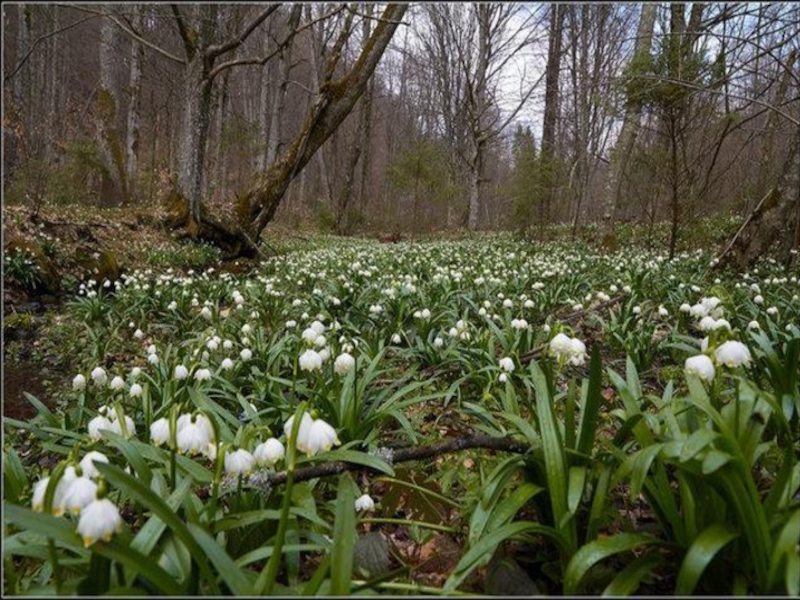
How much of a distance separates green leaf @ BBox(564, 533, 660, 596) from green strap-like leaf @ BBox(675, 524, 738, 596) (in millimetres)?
152

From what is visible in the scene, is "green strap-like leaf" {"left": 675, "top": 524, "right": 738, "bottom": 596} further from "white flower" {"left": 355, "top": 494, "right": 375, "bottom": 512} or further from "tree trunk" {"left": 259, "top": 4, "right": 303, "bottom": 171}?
"tree trunk" {"left": 259, "top": 4, "right": 303, "bottom": 171}

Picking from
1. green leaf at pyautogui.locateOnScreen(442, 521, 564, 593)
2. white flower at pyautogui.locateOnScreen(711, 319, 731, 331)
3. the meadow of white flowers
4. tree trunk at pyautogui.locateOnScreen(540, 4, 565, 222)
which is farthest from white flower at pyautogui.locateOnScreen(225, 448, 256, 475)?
tree trunk at pyautogui.locateOnScreen(540, 4, 565, 222)

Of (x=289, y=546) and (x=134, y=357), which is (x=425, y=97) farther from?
(x=289, y=546)

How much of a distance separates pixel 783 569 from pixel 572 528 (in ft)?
1.63

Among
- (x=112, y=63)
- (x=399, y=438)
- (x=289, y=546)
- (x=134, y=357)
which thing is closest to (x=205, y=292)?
(x=134, y=357)

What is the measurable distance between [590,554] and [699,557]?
0.80 feet

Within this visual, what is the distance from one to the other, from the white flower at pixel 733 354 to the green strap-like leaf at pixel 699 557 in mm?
493

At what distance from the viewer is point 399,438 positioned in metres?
2.67

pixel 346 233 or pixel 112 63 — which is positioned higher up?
pixel 112 63

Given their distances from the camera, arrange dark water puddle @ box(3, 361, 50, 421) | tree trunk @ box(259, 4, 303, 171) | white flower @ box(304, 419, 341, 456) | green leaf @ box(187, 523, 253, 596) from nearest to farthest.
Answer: green leaf @ box(187, 523, 253, 596)
white flower @ box(304, 419, 341, 456)
dark water puddle @ box(3, 361, 50, 421)
tree trunk @ box(259, 4, 303, 171)

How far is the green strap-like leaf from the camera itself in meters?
1.16

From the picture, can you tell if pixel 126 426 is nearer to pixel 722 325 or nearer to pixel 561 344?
pixel 561 344

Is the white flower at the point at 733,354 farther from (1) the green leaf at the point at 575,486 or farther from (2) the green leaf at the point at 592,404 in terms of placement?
(1) the green leaf at the point at 575,486

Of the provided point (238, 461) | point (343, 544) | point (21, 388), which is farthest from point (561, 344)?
point (21, 388)
